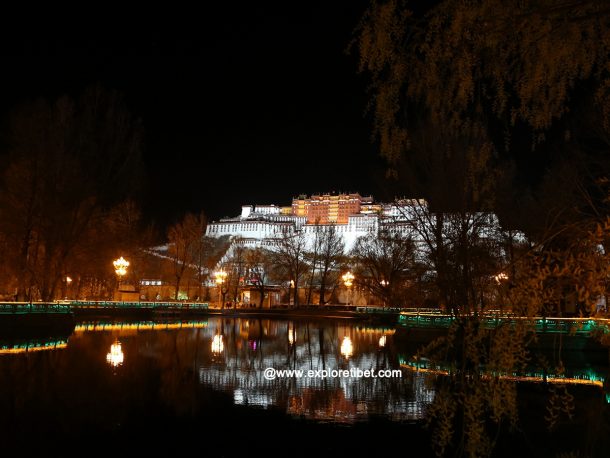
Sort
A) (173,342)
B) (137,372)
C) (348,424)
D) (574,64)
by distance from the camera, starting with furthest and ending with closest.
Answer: (173,342) → (137,372) → (348,424) → (574,64)

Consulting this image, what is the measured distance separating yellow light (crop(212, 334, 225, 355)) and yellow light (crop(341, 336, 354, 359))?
463 cm

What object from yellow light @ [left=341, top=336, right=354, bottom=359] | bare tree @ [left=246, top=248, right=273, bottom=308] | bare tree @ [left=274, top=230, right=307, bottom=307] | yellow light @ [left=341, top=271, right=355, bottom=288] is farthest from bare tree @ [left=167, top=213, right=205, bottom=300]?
yellow light @ [left=341, top=336, right=354, bottom=359]

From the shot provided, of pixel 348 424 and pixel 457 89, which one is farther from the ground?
pixel 457 89

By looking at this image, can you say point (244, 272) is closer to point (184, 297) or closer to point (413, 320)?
point (184, 297)

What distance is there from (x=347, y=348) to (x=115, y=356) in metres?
9.18

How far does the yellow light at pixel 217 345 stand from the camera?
2075 centimetres

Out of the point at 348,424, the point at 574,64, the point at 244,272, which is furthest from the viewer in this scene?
the point at 244,272

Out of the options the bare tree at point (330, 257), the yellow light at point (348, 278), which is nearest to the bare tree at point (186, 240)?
the bare tree at point (330, 257)

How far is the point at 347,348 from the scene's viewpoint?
75.3 ft

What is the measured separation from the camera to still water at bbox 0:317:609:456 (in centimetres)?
912

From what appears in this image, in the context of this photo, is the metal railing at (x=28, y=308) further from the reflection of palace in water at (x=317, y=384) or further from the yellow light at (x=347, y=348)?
the yellow light at (x=347, y=348)

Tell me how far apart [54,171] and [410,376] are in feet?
77.2

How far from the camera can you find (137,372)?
15.4m

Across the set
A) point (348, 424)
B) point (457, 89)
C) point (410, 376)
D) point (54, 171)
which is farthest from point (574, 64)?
point (54, 171)
